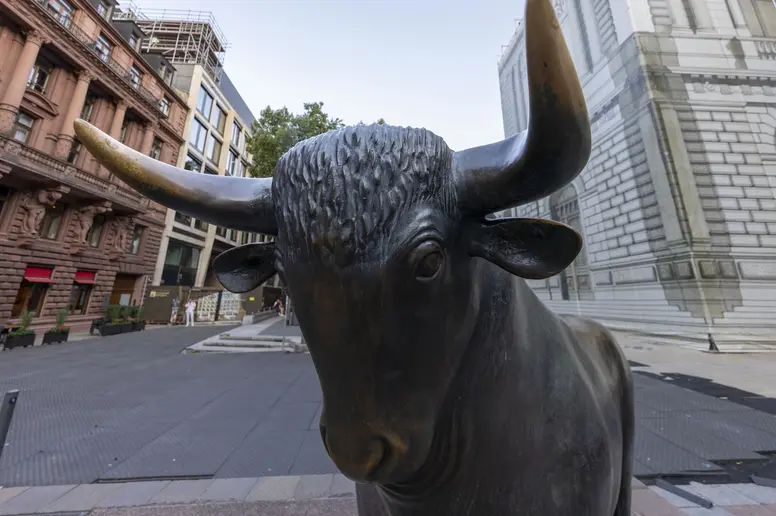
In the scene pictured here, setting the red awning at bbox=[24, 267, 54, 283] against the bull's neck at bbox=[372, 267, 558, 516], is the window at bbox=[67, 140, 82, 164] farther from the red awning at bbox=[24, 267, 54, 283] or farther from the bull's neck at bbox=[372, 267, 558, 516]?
the bull's neck at bbox=[372, 267, 558, 516]

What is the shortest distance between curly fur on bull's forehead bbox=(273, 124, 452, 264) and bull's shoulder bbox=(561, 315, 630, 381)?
3.50 feet

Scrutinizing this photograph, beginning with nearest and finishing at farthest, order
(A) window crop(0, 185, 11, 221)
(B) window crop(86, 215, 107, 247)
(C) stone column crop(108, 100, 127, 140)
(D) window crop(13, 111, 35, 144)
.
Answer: (A) window crop(0, 185, 11, 221) < (D) window crop(13, 111, 35, 144) < (B) window crop(86, 215, 107, 247) < (C) stone column crop(108, 100, 127, 140)

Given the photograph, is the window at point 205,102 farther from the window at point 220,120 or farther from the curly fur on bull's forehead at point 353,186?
the curly fur on bull's forehead at point 353,186

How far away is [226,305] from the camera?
2195cm

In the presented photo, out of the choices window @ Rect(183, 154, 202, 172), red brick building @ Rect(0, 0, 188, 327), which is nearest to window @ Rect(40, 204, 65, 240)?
red brick building @ Rect(0, 0, 188, 327)

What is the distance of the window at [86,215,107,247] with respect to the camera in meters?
17.9

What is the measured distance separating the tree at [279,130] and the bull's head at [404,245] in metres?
16.5

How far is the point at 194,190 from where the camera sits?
981 mm

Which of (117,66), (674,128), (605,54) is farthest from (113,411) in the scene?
(117,66)

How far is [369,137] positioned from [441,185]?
213mm

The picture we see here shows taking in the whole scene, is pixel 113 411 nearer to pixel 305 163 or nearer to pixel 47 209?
pixel 305 163

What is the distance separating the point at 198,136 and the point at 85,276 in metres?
15.0

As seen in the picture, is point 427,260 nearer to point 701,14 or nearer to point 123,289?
point 701,14

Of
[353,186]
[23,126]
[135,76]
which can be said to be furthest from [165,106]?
[353,186]
